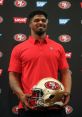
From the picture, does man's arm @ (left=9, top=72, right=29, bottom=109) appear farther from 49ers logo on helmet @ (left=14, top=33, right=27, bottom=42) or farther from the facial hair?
49ers logo on helmet @ (left=14, top=33, right=27, bottom=42)

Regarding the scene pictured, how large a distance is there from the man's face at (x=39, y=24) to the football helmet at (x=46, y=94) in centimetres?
44

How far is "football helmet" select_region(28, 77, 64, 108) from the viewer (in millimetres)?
2449

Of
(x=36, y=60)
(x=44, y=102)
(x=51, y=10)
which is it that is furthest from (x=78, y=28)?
(x=44, y=102)

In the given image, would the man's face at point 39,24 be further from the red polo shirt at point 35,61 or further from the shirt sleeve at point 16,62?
the shirt sleeve at point 16,62

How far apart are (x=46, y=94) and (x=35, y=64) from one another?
289 mm

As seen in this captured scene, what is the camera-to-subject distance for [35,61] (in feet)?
8.63

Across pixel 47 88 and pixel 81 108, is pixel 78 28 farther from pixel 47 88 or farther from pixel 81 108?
pixel 47 88

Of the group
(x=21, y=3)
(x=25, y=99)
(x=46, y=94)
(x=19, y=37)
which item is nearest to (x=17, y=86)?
(x=25, y=99)

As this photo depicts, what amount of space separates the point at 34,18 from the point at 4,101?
3.03ft

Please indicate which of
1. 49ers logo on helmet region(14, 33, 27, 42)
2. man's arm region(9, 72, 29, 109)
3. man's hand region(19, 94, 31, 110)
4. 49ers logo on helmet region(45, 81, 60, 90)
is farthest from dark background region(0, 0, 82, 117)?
49ers logo on helmet region(45, 81, 60, 90)

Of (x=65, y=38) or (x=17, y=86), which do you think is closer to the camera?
(x=17, y=86)

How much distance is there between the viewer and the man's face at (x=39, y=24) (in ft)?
9.06

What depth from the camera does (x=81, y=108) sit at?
334cm

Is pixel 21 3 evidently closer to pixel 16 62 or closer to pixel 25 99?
pixel 16 62
